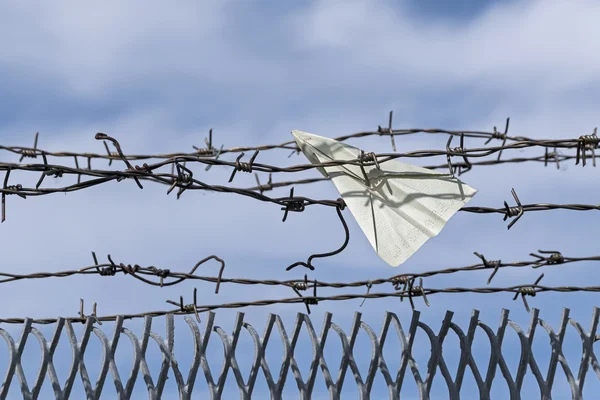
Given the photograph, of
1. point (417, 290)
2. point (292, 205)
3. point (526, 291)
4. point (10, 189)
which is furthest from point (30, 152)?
point (526, 291)

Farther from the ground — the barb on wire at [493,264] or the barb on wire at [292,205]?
the barb on wire at [292,205]

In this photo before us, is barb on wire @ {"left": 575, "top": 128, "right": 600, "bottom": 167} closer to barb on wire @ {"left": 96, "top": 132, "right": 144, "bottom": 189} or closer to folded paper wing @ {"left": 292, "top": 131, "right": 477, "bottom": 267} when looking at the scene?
folded paper wing @ {"left": 292, "top": 131, "right": 477, "bottom": 267}

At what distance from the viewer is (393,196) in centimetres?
399

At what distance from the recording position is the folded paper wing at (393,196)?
12.9ft

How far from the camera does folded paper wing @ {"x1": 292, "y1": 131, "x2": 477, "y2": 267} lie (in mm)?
3939

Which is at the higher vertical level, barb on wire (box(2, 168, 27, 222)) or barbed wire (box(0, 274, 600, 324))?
barb on wire (box(2, 168, 27, 222))

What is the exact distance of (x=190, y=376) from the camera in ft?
13.2

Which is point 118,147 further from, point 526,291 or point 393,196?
point 526,291

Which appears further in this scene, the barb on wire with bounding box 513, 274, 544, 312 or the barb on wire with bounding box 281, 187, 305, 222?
the barb on wire with bounding box 513, 274, 544, 312

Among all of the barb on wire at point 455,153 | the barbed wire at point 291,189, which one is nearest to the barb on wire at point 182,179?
the barbed wire at point 291,189

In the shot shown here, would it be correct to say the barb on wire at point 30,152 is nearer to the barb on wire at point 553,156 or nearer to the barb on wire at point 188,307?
the barb on wire at point 188,307

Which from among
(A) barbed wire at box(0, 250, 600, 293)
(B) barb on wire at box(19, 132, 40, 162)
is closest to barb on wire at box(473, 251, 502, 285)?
(A) barbed wire at box(0, 250, 600, 293)

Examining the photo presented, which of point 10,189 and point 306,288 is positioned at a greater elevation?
point 10,189

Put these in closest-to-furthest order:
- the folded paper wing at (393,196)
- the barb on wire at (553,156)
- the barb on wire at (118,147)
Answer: the barb on wire at (118,147)
the folded paper wing at (393,196)
the barb on wire at (553,156)
